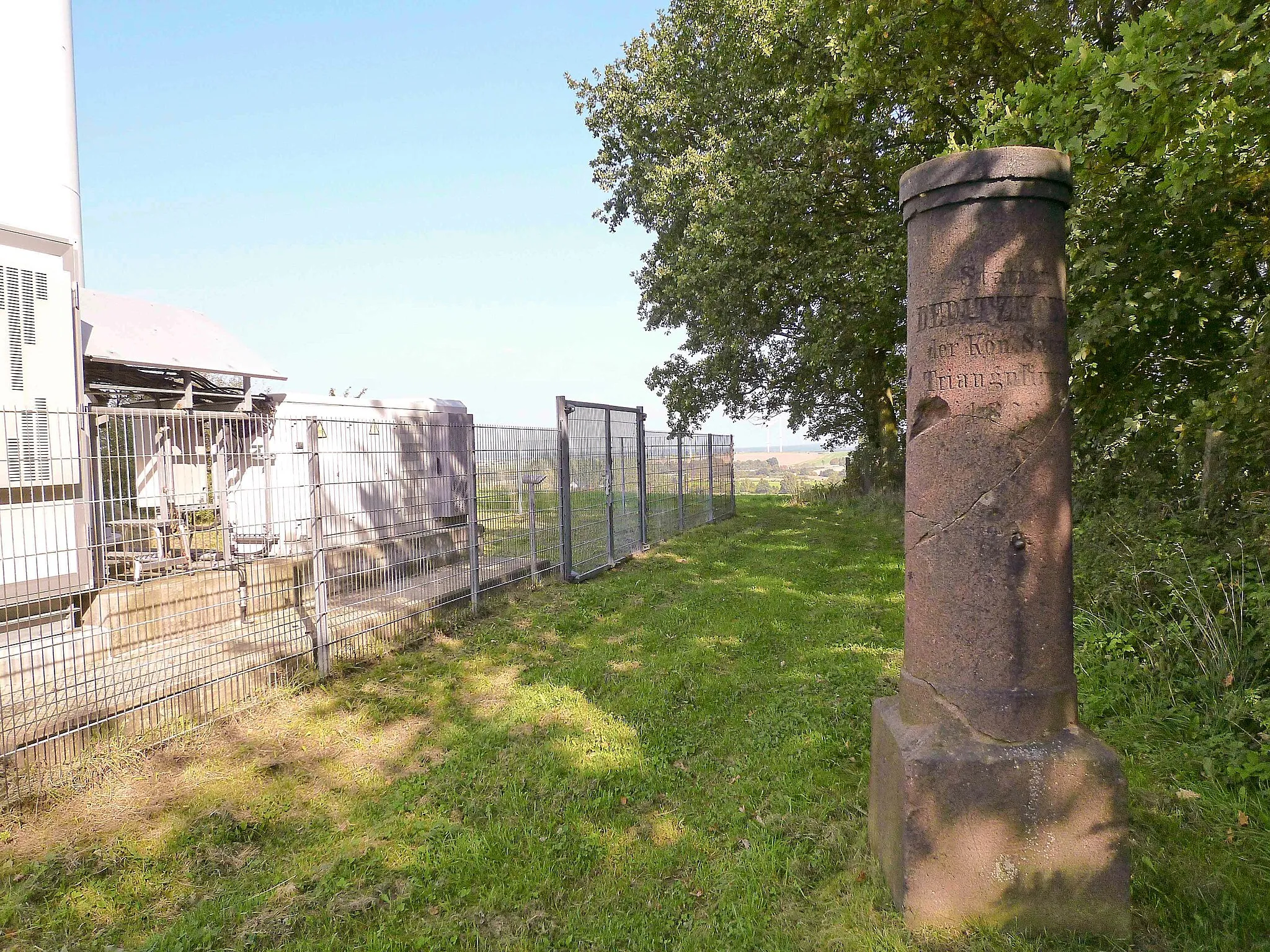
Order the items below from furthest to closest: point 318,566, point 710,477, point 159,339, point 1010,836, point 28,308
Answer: point 710,477, point 159,339, point 28,308, point 318,566, point 1010,836

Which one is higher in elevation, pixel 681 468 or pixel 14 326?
pixel 14 326

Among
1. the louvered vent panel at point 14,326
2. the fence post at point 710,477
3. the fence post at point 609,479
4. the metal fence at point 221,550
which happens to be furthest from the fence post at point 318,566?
the fence post at point 710,477

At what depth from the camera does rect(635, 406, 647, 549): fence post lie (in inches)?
479

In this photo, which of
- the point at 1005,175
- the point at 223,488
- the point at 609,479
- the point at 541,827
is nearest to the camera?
the point at 1005,175

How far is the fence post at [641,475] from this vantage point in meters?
12.2

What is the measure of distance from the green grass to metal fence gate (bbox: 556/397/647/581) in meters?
3.86

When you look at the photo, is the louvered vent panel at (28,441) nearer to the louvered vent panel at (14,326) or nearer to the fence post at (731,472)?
the louvered vent panel at (14,326)

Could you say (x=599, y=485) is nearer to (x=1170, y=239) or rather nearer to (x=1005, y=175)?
(x=1170, y=239)

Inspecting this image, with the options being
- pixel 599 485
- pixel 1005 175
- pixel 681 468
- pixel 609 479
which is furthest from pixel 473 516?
pixel 681 468

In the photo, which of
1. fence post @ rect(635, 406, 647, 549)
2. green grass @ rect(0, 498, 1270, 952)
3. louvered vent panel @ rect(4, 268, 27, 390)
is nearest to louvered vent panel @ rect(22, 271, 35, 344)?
louvered vent panel @ rect(4, 268, 27, 390)

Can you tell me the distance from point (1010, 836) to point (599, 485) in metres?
8.33

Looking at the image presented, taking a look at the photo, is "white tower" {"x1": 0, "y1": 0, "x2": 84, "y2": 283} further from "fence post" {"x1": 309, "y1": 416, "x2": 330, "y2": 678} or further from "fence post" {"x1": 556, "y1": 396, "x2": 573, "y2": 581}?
"fence post" {"x1": 556, "y1": 396, "x2": 573, "y2": 581}

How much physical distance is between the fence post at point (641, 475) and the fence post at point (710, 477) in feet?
14.7

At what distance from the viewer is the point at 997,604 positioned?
2.82 m
